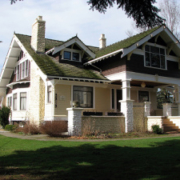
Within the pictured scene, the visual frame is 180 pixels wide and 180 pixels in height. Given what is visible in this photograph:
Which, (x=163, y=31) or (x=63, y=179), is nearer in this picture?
(x=63, y=179)

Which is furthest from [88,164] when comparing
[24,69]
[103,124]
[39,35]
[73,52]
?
[24,69]

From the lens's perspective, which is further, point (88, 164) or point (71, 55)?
point (71, 55)

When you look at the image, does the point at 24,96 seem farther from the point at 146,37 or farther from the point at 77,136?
the point at 146,37

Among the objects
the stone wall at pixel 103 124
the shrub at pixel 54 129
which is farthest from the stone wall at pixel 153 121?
the shrub at pixel 54 129

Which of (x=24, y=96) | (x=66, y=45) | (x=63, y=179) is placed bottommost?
(x=63, y=179)

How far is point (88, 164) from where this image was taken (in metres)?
6.68

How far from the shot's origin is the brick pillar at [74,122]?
13.5 metres

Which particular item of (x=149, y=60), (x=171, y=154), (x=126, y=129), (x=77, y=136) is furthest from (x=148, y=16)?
(x=149, y=60)

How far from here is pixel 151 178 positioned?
5.35m

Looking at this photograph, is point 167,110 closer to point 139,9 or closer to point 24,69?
point 24,69

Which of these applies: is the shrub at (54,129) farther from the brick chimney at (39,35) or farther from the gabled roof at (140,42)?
the brick chimney at (39,35)

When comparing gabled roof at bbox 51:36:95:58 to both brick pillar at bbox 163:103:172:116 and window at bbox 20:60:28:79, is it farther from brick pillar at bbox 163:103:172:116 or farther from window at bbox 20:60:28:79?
brick pillar at bbox 163:103:172:116

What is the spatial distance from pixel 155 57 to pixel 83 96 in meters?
6.34

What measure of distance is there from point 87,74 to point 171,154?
11.0 meters
